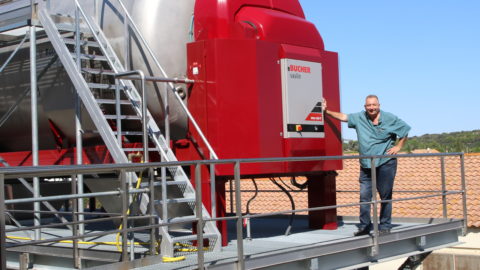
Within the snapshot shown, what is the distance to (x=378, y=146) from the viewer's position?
351 inches

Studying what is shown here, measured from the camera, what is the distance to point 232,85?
8430 millimetres

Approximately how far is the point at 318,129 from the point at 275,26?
154cm

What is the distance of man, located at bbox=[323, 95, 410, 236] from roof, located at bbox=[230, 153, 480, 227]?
13941mm

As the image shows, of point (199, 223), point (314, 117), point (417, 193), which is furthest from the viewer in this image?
point (417, 193)

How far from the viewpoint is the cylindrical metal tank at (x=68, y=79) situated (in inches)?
348

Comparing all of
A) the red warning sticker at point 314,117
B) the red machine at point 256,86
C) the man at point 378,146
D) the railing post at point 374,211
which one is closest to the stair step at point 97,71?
the red machine at point 256,86

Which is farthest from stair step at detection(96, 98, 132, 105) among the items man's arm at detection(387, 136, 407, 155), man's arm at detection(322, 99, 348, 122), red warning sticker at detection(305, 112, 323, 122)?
man's arm at detection(387, 136, 407, 155)

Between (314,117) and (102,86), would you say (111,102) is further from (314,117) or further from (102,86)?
(314,117)

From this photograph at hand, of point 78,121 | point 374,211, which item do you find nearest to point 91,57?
point 78,121

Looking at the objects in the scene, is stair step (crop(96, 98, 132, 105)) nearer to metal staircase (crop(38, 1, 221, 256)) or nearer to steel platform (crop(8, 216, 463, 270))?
metal staircase (crop(38, 1, 221, 256))

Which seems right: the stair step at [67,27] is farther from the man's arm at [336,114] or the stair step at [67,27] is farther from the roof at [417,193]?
the roof at [417,193]

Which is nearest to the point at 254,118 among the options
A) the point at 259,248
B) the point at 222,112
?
the point at 222,112

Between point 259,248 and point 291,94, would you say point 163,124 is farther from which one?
point 259,248

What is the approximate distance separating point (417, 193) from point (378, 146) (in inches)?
585
